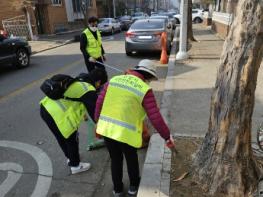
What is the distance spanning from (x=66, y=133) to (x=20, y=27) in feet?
68.8

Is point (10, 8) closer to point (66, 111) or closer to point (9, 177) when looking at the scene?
point (9, 177)

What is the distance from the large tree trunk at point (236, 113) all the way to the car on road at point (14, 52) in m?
9.18

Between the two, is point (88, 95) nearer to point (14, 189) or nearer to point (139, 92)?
point (139, 92)

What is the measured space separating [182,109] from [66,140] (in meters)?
2.83

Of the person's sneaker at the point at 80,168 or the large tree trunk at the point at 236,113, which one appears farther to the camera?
the person's sneaker at the point at 80,168

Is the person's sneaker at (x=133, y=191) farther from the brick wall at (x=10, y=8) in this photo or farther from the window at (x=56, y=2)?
the window at (x=56, y=2)

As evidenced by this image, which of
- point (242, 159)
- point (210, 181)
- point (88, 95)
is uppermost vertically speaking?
point (88, 95)

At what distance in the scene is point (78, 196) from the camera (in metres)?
3.72

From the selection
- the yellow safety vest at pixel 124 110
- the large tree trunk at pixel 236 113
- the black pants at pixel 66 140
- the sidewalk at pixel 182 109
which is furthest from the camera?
the black pants at pixel 66 140

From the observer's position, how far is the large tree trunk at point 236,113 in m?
2.84

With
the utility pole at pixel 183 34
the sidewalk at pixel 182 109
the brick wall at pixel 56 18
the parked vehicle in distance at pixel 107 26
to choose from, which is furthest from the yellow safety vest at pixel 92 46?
the brick wall at pixel 56 18

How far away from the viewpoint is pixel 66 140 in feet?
13.0

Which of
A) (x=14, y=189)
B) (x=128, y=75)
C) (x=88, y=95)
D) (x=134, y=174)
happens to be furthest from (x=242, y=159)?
(x=14, y=189)

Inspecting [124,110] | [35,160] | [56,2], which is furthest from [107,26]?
[124,110]
